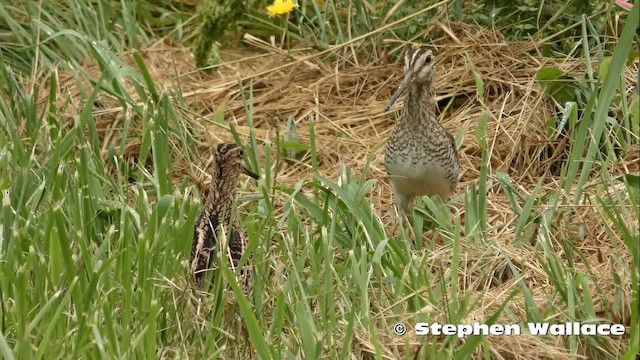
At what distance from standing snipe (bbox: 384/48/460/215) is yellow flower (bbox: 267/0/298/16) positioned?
144 cm

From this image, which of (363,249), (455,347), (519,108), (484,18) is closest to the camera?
(455,347)

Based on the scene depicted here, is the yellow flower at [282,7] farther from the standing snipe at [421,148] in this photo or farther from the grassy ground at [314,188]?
the standing snipe at [421,148]

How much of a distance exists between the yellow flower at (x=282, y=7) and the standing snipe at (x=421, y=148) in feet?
4.73

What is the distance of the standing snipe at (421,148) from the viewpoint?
226 inches

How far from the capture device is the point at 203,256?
14.9 ft

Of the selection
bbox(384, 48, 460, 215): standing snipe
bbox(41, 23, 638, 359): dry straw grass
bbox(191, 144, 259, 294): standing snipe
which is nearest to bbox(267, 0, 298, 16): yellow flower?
bbox(41, 23, 638, 359): dry straw grass

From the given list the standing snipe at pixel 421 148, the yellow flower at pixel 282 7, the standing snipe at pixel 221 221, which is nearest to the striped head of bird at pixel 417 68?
the standing snipe at pixel 421 148

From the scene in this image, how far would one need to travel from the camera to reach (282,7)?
278 inches

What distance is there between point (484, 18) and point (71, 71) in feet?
6.90

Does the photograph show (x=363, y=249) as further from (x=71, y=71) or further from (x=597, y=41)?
(x=71, y=71)

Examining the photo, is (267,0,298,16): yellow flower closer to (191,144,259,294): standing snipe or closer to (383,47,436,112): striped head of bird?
(383,47,436,112): striped head of bird

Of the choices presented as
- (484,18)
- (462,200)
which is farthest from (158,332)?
(484,18)

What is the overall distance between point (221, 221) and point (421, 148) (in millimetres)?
1326

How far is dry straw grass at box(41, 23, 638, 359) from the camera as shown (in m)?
6.16
